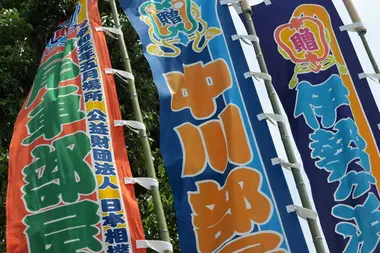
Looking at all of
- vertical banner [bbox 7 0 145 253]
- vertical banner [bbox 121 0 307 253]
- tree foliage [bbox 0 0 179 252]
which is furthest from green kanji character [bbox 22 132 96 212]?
tree foliage [bbox 0 0 179 252]

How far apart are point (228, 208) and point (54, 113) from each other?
214cm

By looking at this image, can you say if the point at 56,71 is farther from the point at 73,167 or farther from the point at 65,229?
the point at 65,229

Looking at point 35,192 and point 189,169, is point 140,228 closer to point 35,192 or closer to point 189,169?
point 189,169

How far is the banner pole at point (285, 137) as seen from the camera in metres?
5.08

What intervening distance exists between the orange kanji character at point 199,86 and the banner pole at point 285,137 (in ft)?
1.44

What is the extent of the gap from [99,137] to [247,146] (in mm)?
1462

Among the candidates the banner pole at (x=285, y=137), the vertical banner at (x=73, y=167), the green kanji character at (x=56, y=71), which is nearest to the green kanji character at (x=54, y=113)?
the vertical banner at (x=73, y=167)

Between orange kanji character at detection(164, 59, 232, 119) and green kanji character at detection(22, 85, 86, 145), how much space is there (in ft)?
3.25

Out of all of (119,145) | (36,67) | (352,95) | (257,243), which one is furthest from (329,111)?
(36,67)

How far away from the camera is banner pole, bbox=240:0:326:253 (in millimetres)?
5078

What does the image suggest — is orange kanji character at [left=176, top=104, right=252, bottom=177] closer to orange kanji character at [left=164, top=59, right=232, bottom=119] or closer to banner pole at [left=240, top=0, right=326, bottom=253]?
orange kanji character at [left=164, top=59, right=232, bottom=119]

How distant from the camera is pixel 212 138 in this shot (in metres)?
5.61

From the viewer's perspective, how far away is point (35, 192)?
218 inches

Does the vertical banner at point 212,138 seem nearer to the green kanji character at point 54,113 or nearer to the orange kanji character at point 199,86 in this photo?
the orange kanji character at point 199,86
